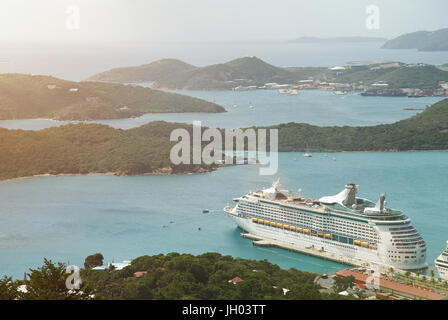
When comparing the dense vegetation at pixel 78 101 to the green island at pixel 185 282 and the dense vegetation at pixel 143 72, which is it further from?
the green island at pixel 185 282

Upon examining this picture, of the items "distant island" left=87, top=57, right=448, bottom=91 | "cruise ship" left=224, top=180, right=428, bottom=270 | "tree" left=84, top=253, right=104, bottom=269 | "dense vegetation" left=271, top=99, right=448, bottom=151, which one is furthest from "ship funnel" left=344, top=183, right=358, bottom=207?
"distant island" left=87, top=57, right=448, bottom=91

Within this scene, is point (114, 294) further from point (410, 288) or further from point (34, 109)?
point (34, 109)

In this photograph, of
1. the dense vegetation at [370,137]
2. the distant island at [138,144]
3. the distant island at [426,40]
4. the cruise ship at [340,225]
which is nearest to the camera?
the cruise ship at [340,225]

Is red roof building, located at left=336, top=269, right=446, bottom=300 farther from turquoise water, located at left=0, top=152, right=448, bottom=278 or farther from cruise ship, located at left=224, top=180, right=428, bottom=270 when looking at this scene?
turquoise water, located at left=0, top=152, right=448, bottom=278

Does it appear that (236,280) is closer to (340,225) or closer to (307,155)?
(340,225)

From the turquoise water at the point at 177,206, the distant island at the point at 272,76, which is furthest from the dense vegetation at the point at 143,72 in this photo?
the turquoise water at the point at 177,206

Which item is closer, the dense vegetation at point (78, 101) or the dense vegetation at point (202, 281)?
the dense vegetation at point (202, 281)
